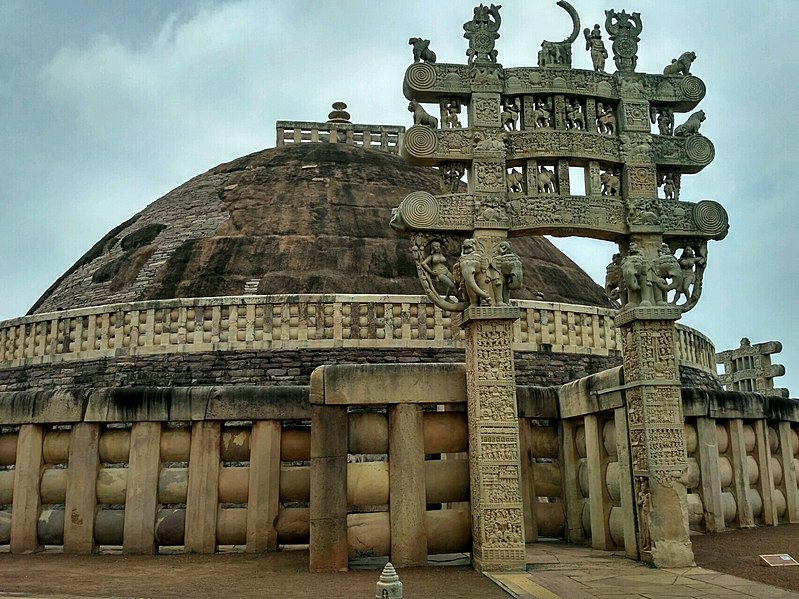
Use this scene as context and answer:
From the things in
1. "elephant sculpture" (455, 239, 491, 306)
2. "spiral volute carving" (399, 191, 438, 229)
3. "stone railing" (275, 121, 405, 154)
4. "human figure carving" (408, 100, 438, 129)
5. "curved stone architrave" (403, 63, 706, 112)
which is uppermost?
"stone railing" (275, 121, 405, 154)

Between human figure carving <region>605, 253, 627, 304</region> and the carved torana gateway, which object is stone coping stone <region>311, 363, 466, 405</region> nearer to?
the carved torana gateway

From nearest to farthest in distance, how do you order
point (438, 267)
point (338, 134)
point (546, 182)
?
1. point (438, 267)
2. point (546, 182)
3. point (338, 134)

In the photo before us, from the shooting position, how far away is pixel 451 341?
14.7 meters

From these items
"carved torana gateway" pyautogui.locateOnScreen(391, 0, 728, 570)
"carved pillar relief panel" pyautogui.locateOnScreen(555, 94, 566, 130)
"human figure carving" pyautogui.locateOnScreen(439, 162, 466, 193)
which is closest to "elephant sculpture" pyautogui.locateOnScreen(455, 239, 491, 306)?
"carved torana gateway" pyautogui.locateOnScreen(391, 0, 728, 570)

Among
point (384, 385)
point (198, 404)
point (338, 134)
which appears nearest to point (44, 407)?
point (198, 404)

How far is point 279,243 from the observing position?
18.7m

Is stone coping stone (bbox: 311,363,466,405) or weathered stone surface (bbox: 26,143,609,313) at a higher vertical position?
weathered stone surface (bbox: 26,143,609,313)

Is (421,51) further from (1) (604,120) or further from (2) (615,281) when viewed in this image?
(2) (615,281)

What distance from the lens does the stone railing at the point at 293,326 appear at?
47.9 feet

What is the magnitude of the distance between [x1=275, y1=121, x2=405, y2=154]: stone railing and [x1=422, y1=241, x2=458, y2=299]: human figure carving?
19.1 meters

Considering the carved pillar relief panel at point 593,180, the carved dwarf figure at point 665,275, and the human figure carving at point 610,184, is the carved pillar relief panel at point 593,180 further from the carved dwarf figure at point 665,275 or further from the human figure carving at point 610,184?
the carved dwarf figure at point 665,275

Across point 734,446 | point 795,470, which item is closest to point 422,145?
point 734,446

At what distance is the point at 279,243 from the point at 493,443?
491 inches

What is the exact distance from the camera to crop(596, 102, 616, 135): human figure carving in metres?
8.38
